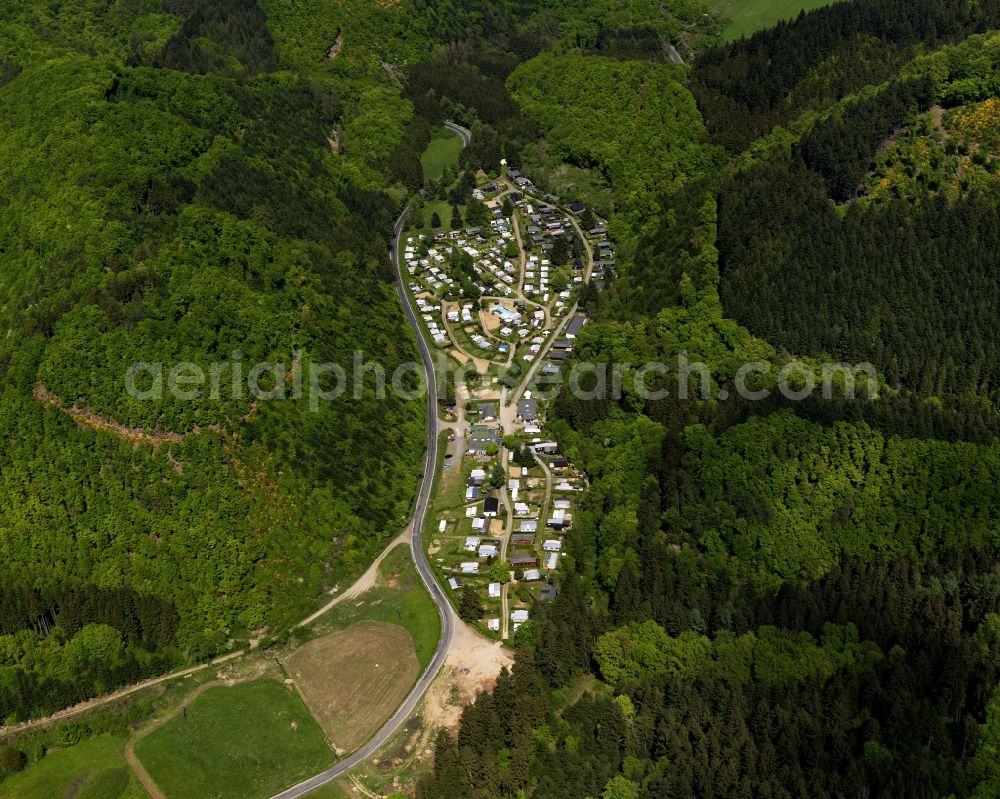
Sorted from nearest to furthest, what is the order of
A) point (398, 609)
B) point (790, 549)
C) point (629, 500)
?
point (790, 549), point (398, 609), point (629, 500)

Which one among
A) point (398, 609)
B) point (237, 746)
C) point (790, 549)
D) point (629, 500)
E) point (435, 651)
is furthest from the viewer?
point (629, 500)

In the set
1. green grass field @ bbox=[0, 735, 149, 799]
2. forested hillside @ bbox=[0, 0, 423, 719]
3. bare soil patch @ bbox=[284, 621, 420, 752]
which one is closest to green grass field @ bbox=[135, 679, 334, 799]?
bare soil patch @ bbox=[284, 621, 420, 752]

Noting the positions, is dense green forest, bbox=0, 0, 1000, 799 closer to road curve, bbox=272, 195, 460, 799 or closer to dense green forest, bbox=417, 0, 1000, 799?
dense green forest, bbox=417, 0, 1000, 799

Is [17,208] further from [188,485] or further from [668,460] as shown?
[668,460]

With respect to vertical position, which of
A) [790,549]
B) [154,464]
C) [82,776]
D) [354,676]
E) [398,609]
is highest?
[790,549]

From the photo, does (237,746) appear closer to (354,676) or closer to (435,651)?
(354,676)

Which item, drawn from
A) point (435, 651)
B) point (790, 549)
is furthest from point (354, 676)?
point (790, 549)
